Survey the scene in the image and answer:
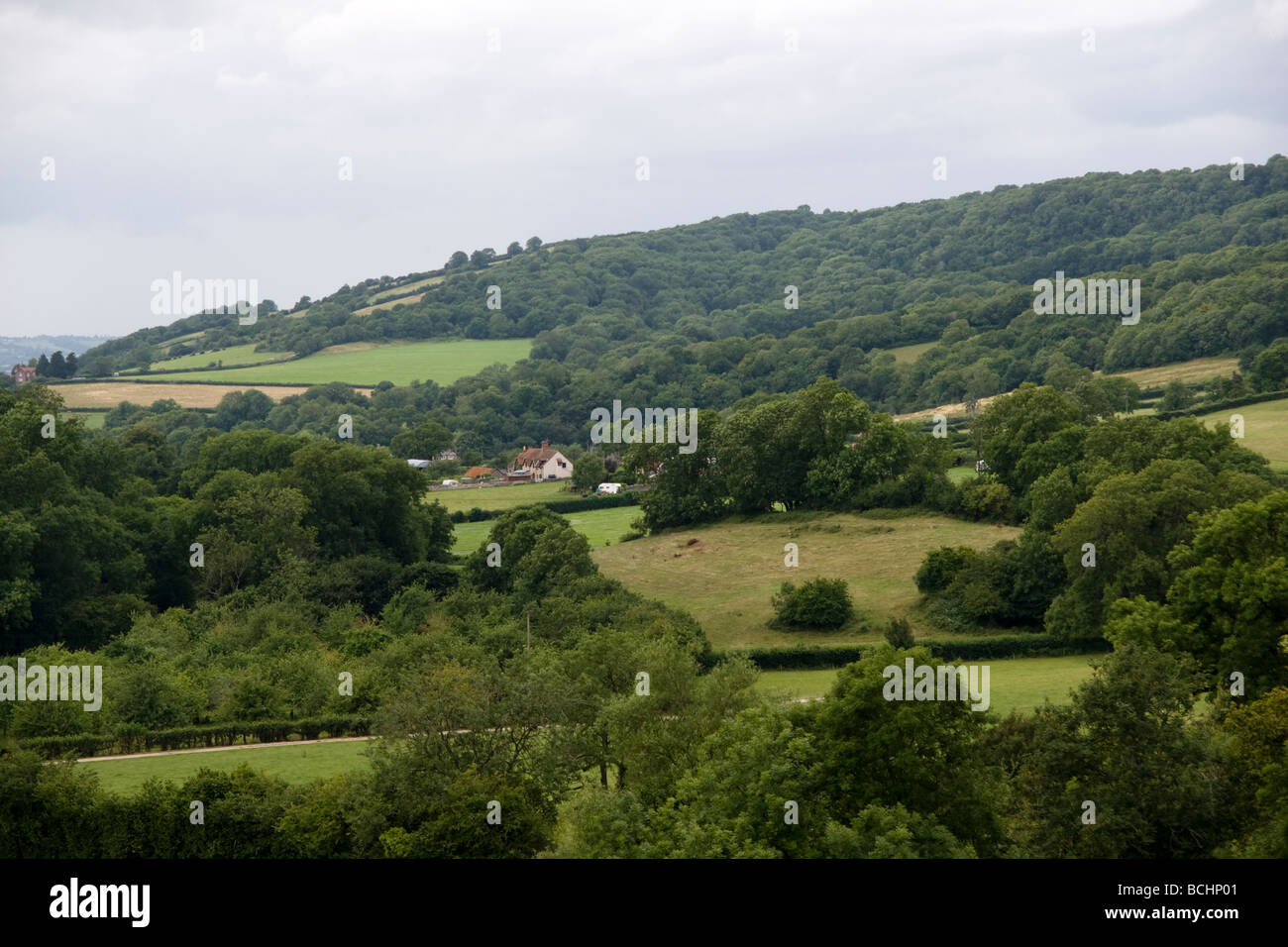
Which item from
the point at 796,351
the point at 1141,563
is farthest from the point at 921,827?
the point at 796,351

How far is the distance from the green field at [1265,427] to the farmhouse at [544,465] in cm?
5207

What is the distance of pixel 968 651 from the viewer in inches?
1779

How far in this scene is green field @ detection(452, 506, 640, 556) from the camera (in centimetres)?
6838

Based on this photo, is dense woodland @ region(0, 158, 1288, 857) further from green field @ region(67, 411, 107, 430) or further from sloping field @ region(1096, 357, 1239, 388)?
green field @ region(67, 411, 107, 430)

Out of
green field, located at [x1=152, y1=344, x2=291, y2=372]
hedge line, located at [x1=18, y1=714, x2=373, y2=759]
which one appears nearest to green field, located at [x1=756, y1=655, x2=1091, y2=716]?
hedge line, located at [x1=18, y1=714, x2=373, y2=759]

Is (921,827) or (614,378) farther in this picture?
(614,378)

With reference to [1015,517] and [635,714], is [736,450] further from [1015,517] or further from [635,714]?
[635,714]

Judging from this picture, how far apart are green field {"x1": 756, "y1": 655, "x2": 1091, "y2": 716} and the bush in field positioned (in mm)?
4539

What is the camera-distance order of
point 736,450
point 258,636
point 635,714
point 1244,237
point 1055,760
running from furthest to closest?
point 1244,237
point 736,450
point 258,636
point 635,714
point 1055,760

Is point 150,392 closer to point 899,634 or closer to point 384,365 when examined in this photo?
point 384,365

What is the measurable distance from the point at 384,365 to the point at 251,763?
478ft

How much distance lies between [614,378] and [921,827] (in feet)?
453

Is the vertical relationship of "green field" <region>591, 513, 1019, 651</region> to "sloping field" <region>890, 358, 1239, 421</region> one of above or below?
below

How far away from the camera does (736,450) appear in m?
68.8
